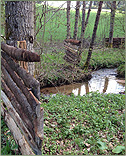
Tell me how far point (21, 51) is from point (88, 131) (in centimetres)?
276

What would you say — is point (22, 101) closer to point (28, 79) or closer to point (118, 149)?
point (28, 79)

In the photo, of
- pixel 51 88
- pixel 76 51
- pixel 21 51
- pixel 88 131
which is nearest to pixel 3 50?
pixel 21 51

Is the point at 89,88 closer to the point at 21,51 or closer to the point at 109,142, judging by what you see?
the point at 109,142

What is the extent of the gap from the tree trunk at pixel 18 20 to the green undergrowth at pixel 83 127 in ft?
7.16

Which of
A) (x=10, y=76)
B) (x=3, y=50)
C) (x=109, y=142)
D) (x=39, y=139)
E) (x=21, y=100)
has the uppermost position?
(x=3, y=50)

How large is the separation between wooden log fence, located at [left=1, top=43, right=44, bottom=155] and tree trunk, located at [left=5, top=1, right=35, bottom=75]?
0.63 m

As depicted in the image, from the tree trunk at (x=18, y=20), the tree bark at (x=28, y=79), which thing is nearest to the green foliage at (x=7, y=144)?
the tree bark at (x=28, y=79)

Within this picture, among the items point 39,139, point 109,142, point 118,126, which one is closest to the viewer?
point 39,139

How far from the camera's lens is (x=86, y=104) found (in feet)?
18.8

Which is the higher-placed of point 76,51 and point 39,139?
point 76,51

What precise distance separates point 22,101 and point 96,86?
23.0 ft

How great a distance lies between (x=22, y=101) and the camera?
269 cm

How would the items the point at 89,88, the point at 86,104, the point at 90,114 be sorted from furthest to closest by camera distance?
the point at 89,88
the point at 86,104
the point at 90,114

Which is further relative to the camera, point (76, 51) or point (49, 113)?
point (76, 51)
